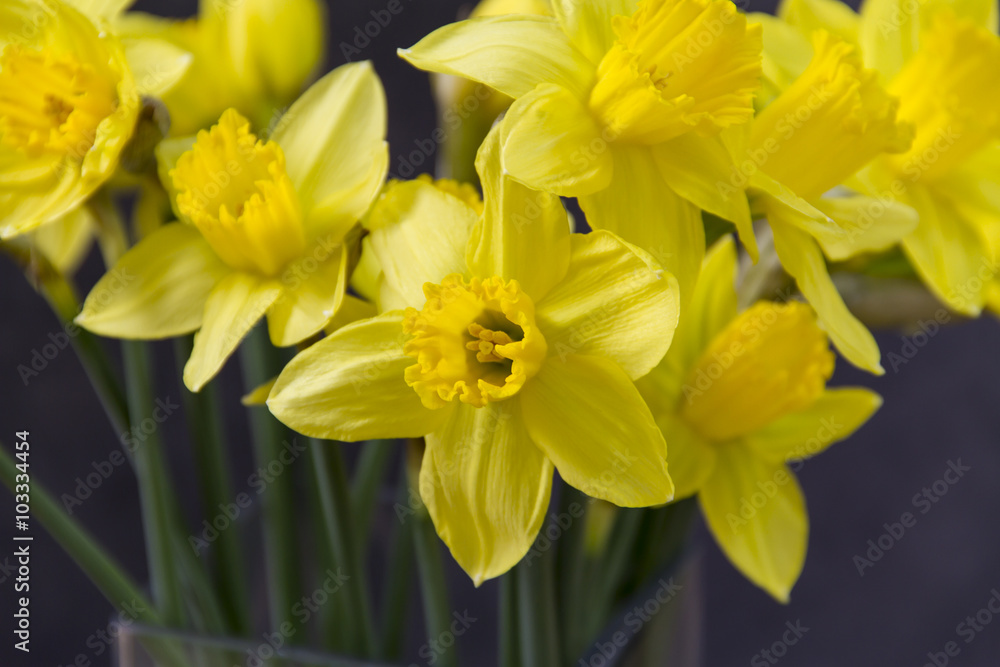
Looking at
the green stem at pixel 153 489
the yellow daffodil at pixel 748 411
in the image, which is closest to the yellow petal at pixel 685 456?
the yellow daffodil at pixel 748 411

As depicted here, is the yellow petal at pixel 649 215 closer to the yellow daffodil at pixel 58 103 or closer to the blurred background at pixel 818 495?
the yellow daffodil at pixel 58 103

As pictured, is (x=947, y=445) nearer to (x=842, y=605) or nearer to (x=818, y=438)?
(x=842, y=605)

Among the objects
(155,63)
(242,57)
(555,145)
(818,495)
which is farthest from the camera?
(818,495)

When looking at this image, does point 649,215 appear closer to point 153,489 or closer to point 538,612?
point 538,612

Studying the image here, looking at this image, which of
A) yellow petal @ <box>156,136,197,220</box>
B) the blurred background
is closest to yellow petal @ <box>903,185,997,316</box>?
yellow petal @ <box>156,136,197,220</box>

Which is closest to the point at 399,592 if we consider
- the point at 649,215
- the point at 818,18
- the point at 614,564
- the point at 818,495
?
the point at 614,564

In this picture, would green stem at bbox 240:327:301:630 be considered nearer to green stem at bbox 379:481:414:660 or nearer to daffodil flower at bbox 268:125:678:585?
green stem at bbox 379:481:414:660

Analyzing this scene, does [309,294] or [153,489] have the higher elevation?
[309,294]
